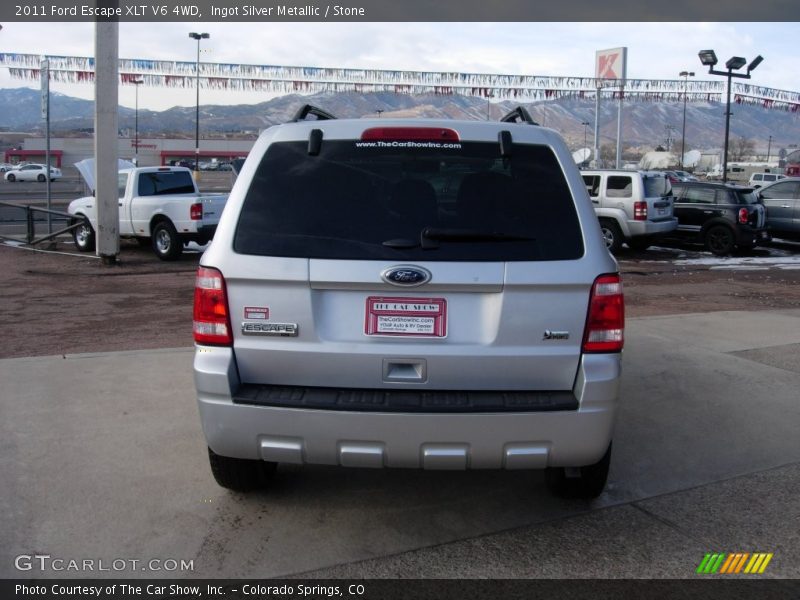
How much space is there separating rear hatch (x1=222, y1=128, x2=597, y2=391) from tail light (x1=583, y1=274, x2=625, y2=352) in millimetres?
53

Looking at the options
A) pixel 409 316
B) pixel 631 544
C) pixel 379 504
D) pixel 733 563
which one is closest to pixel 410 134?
pixel 409 316

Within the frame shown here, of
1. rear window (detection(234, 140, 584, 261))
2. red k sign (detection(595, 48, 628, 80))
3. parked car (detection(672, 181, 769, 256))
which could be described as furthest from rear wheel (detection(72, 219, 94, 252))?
red k sign (detection(595, 48, 628, 80))

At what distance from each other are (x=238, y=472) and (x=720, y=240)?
17269 mm

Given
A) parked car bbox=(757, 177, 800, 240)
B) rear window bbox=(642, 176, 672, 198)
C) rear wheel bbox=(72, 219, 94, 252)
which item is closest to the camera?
rear wheel bbox=(72, 219, 94, 252)

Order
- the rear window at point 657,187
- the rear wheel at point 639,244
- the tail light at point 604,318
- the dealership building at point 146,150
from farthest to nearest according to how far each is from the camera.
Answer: the dealership building at point 146,150, the rear wheel at point 639,244, the rear window at point 657,187, the tail light at point 604,318

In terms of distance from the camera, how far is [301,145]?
4.09m

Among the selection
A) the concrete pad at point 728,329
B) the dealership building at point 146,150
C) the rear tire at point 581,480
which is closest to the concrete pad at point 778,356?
the concrete pad at point 728,329

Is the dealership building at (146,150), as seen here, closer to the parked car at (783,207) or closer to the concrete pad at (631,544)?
the parked car at (783,207)

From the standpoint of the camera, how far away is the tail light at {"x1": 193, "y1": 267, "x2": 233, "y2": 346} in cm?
386

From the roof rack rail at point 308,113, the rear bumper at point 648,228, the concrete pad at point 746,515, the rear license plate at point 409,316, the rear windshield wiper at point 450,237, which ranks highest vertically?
the roof rack rail at point 308,113

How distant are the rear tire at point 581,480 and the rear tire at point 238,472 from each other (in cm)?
162

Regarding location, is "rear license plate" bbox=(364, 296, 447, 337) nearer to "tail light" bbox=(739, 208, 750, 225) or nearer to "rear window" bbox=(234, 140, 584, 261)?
"rear window" bbox=(234, 140, 584, 261)

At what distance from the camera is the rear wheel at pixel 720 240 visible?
19.2 m
